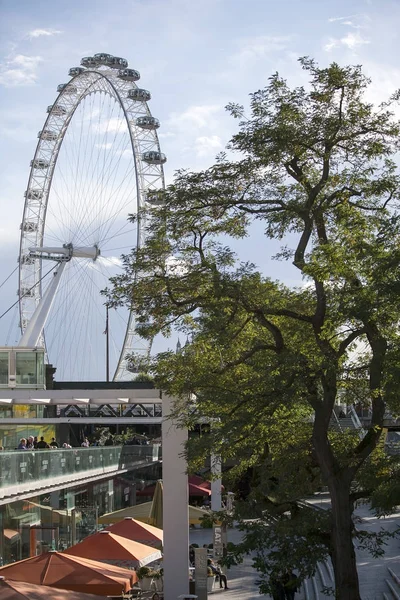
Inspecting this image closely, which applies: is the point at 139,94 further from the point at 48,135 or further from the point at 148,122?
the point at 48,135

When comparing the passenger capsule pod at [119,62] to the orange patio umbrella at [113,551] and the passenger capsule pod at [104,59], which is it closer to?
the passenger capsule pod at [104,59]

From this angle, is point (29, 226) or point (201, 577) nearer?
point (201, 577)

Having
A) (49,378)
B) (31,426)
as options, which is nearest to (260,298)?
(31,426)

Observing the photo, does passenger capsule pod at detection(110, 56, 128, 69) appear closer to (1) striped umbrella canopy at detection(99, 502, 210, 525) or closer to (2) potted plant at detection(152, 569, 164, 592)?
(1) striped umbrella canopy at detection(99, 502, 210, 525)

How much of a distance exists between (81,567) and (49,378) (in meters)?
40.3

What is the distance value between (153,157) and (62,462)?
27.8 meters

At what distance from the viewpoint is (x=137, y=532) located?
21.4m

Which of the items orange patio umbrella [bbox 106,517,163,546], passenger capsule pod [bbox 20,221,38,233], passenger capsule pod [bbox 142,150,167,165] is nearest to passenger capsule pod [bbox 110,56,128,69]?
passenger capsule pod [bbox 142,150,167,165]

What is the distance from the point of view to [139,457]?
1537 inches

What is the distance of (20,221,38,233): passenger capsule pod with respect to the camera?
5639 centimetres

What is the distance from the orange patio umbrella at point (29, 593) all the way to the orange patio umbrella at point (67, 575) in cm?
174

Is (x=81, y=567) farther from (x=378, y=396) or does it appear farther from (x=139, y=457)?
(x=139, y=457)

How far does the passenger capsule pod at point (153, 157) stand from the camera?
50.2 metres

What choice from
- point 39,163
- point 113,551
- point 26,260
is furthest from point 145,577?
point 39,163
